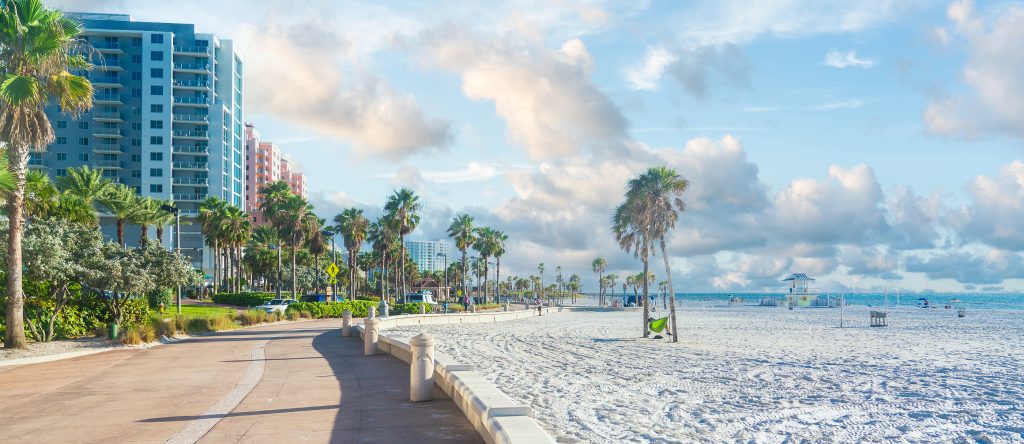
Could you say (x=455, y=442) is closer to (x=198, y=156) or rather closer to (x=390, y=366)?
(x=390, y=366)

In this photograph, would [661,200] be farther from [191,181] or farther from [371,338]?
[191,181]

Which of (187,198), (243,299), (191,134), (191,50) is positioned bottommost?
(243,299)

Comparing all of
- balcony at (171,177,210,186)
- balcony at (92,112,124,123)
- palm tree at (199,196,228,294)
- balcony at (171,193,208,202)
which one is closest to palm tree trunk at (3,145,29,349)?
palm tree at (199,196,228,294)

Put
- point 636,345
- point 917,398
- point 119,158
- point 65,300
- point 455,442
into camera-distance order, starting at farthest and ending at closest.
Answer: point 119,158
point 636,345
point 65,300
point 917,398
point 455,442

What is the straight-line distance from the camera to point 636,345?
3356 centimetres

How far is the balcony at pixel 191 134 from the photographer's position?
392 feet

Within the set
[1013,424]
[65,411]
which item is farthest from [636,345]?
[65,411]

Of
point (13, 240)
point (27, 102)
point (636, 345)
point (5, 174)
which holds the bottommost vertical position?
point (636, 345)

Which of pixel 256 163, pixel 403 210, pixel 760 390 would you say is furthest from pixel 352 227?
pixel 256 163

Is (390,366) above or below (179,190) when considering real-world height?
below

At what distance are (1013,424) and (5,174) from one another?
25.1 meters

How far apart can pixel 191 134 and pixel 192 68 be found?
1021 cm

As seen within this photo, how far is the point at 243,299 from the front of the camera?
70438 millimetres

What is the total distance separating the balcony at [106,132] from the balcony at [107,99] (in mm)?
4024
